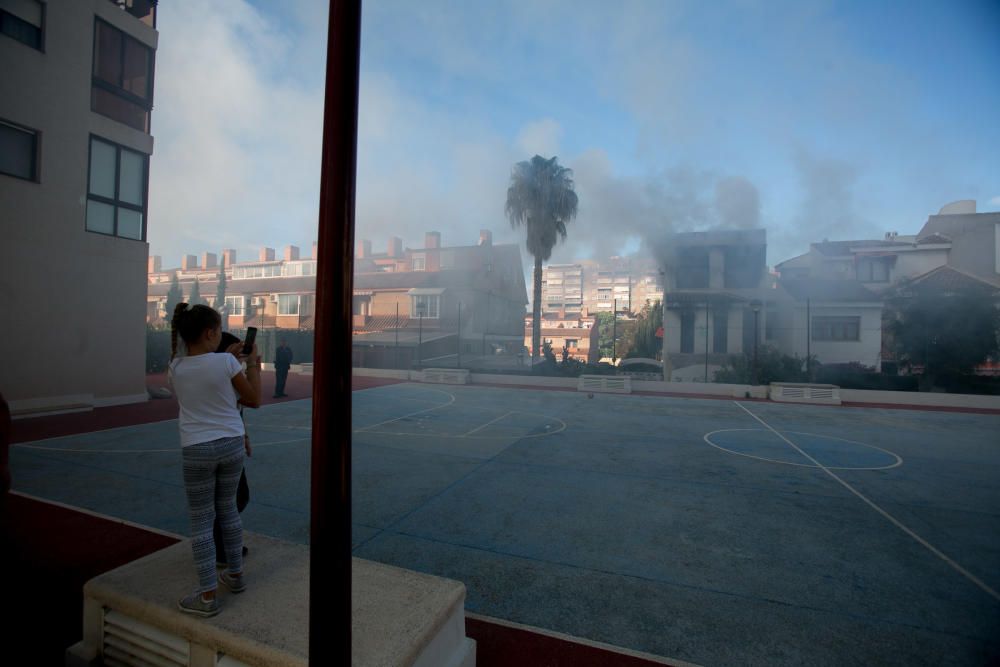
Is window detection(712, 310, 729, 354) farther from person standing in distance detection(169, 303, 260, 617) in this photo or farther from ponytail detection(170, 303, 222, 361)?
ponytail detection(170, 303, 222, 361)

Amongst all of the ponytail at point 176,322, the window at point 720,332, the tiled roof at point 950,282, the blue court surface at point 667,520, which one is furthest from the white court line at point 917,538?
the window at point 720,332

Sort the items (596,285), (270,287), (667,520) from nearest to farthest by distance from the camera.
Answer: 1. (667,520)
2. (270,287)
3. (596,285)

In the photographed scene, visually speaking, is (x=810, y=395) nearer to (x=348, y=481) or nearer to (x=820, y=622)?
(x=820, y=622)

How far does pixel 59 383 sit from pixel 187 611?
10997 millimetres

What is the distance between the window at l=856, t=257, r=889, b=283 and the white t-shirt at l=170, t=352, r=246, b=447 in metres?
30.3

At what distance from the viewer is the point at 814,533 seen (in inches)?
172

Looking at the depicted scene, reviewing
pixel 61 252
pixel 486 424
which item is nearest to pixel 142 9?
pixel 61 252

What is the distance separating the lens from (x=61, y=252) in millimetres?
9789

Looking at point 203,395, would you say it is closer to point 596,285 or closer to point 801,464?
point 801,464

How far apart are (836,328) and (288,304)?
27.8 metres

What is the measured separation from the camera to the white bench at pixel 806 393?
571 inches

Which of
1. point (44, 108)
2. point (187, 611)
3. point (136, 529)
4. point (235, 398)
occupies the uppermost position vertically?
point (44, 108)

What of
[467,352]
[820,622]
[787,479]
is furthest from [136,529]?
[467,352]

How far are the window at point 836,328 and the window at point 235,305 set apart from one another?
3062 centimetres
